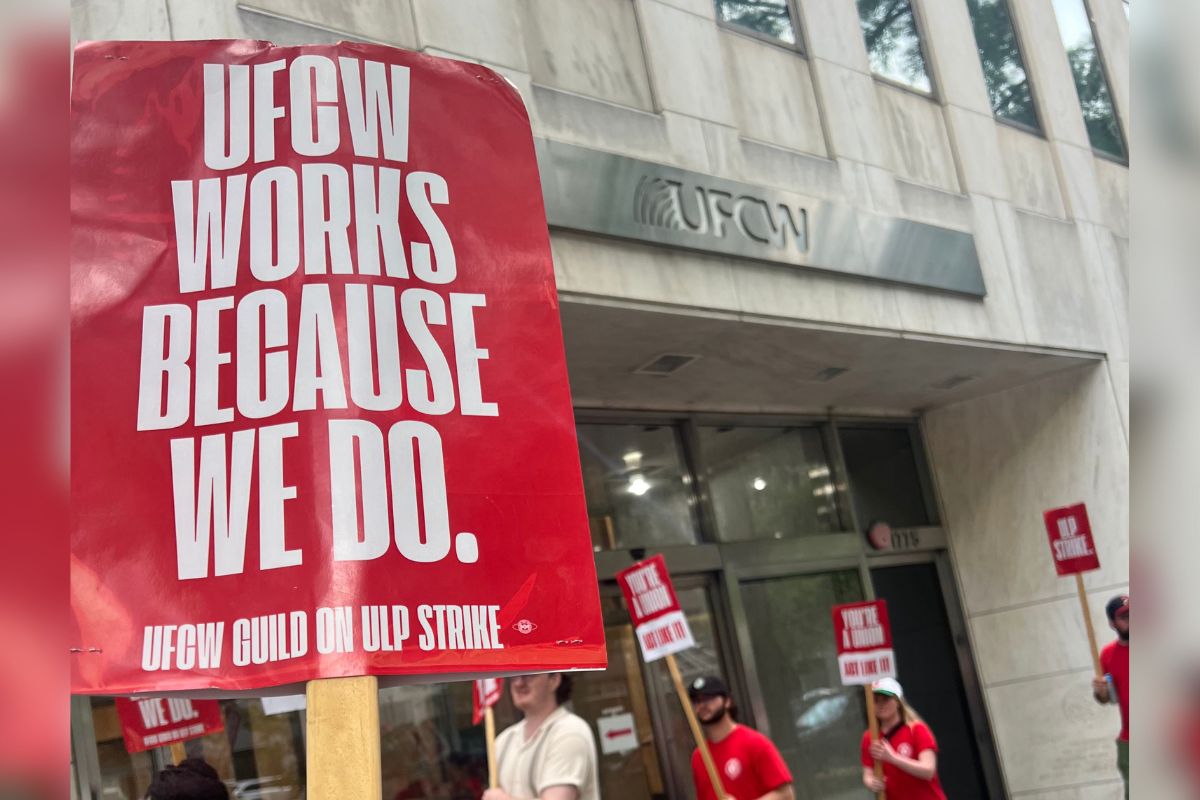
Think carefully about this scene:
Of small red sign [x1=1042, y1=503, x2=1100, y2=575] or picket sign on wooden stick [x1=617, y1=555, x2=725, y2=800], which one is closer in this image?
picket sign on wooden stick [x1=617, y1=555, x2=725, y2=800]

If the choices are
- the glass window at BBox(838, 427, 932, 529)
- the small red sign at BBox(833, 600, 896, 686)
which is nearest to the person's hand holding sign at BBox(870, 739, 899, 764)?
the small red sign at BBox(833, 600, 896, 686)

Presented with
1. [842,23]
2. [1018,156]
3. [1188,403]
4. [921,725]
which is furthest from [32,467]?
[1018,156]

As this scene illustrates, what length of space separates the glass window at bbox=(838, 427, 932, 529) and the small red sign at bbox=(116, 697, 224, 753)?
6479 mm

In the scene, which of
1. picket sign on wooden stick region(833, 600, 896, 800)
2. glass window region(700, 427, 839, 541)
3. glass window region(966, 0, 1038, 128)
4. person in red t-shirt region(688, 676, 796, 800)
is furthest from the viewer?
glass window region(966, 0, 1038, 128)

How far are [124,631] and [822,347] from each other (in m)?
6.99

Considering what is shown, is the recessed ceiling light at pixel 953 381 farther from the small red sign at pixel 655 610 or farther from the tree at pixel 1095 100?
the small red sign at pixel 655 610

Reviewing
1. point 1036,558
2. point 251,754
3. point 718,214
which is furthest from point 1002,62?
point 251,754

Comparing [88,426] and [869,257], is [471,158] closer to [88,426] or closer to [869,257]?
[88,426]

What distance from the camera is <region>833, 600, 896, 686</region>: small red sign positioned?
7.52 metres

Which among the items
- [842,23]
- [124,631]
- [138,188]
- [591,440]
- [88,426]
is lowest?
[124,631]

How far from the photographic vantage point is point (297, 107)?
8.59ft

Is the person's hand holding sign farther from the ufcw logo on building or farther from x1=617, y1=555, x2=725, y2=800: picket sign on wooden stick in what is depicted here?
the ufcw logo on building

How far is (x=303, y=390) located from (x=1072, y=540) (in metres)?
7.68

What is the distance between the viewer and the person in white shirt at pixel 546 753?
4594 mm
